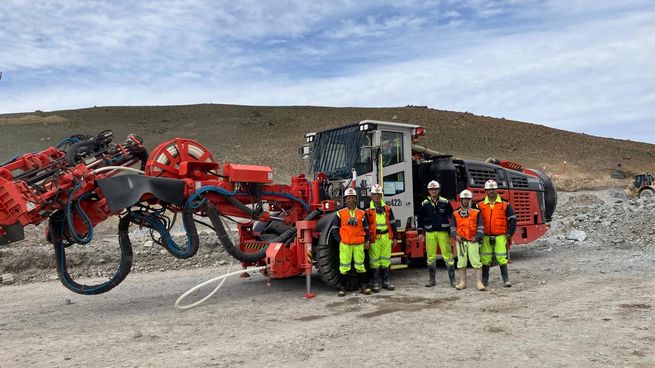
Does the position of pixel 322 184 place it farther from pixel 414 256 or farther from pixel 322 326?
pixel 322 326

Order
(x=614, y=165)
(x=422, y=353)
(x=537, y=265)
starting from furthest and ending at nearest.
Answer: (x=614, y=165) → (x=537, y=265) → (x=422, y=353)

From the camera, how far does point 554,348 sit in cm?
540

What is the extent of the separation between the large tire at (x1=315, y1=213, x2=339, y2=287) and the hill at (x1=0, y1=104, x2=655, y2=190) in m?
30.8

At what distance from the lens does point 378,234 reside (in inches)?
349

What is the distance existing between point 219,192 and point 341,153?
263 cm

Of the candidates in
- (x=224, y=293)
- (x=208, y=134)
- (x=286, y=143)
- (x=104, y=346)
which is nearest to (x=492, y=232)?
(x=224, y=293)

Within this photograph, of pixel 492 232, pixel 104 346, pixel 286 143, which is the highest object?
pixel 286 143

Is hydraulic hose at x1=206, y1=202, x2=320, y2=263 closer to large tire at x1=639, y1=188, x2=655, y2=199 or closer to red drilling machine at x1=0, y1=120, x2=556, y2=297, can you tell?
red drilling machine at x1=0, y1=120, x2=556, y2=297

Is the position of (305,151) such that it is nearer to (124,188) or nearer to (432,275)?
(432,275)

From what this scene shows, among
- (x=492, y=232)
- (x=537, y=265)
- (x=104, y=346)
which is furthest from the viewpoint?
(x=537, y=265)

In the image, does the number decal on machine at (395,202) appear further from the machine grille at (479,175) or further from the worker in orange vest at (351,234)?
the machine grille at (479,175)

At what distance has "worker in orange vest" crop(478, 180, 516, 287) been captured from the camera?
910cm

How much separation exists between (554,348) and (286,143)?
148ft

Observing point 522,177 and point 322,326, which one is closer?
point 322,326
